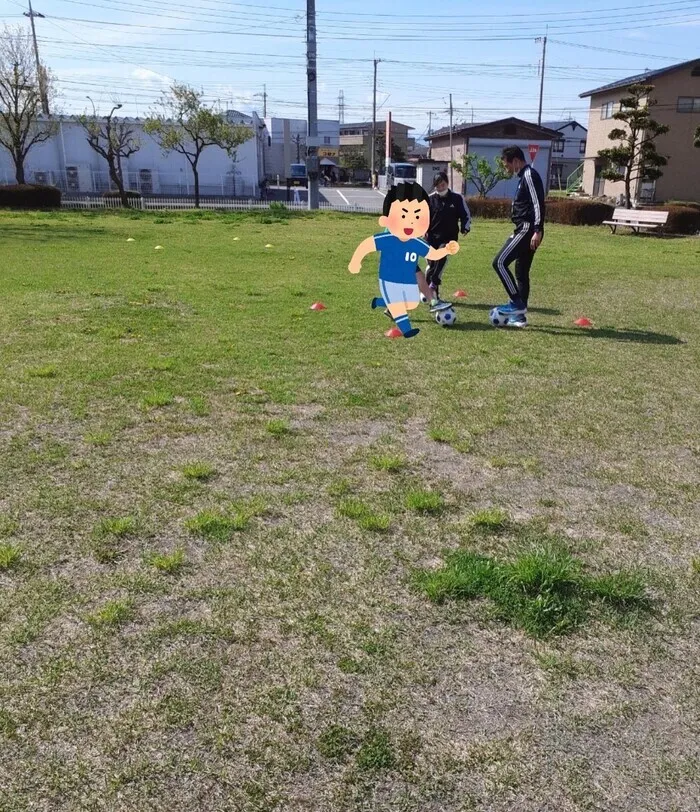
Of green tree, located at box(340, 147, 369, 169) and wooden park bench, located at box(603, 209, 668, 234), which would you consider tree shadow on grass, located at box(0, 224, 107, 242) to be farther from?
green tree, located at box(340, 147, 369, 169)

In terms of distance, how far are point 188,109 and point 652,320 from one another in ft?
112

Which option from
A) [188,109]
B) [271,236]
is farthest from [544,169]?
[271,236]

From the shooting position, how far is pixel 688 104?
129 ft

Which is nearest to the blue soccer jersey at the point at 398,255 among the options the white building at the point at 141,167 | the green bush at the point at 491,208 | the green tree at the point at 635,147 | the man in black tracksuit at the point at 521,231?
the man in black tracksuit at the point at 521,231

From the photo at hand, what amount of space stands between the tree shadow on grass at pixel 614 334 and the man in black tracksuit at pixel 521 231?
1.17ft

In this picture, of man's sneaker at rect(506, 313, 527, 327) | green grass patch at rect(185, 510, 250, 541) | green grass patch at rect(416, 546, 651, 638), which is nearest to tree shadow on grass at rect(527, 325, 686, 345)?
man's sneaker at rect(506, 313, 527, 327)

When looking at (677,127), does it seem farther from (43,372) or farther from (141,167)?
(43,372)

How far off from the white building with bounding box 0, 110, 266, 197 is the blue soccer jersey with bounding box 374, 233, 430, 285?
4046 centimetres

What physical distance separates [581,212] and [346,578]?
26954mm

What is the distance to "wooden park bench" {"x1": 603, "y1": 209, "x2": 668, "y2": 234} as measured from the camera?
23.0m

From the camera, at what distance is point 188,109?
37188mm

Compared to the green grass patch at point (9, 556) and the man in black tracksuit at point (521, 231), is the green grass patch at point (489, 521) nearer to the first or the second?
the green grass patch at point (9, 556)

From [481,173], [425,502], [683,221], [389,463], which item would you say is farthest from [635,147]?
[425,502]

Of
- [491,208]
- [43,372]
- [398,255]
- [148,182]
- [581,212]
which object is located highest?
[148,182]
